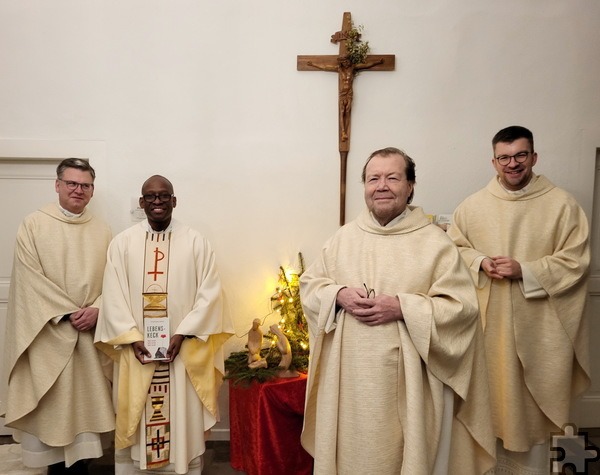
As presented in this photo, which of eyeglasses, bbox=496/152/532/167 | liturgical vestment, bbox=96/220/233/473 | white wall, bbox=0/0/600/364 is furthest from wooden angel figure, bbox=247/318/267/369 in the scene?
eyeglasses, bbox=496/152/532/167

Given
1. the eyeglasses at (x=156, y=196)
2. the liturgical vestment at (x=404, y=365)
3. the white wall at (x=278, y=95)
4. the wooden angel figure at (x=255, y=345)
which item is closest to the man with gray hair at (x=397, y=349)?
the liturgical vestment at (x=404, y=365)

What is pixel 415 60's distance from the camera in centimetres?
385

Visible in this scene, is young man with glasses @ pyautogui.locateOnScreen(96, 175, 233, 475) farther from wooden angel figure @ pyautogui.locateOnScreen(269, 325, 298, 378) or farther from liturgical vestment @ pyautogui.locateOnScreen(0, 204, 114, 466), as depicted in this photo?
wooden angel figure @ pyautogui.locateOnScreen(269, 325, 298, 378)

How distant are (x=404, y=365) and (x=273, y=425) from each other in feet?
4.14

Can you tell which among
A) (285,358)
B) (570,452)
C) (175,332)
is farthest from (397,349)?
(570,452)

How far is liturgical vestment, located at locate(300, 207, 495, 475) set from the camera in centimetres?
224

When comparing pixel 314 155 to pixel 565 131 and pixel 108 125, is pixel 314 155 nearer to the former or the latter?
pixel 108 125

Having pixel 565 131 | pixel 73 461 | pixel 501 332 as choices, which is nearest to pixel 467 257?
pixel 501 332

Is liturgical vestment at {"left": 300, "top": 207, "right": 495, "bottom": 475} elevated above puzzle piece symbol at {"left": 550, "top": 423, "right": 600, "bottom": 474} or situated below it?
above

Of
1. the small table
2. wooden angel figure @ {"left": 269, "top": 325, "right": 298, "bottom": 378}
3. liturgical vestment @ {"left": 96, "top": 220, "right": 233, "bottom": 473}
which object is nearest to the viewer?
liturgical vestment @ {"left": 96, "top": 220, "right": 233, "bottom": 473}

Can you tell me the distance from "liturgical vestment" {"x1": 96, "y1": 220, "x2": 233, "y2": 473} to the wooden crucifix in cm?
142

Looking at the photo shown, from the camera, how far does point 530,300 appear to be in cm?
301

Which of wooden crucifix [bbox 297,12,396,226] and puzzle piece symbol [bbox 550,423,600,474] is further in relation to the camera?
wooden crucifix [bbox 297,12,396,226]

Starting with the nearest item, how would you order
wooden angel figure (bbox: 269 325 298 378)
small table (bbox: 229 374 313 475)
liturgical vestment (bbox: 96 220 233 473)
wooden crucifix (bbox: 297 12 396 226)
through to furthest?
liturgical vestment (bbox: 96 220 233 473), small table (bbox: 229 374 313 475), wooden angel figure (bbox: 269 325 298 378), wooden crucifix (bbox: 297 12 396 226)
